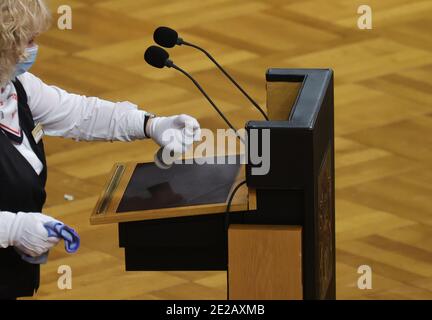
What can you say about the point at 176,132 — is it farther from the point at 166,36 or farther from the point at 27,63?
the point at 27,63

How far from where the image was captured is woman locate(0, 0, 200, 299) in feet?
8.11

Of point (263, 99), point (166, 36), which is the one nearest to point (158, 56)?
point (166, 36)

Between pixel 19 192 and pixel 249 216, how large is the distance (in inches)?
15.3

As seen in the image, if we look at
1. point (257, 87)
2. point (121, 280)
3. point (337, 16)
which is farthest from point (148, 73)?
point (121, 280)

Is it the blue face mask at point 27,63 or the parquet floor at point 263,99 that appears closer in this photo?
the blue face mask at point 27,63

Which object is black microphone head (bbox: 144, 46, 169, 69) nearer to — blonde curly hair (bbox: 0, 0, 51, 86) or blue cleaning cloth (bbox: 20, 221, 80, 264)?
blonde curly hair (bbox: 0, 0, 51, 86)

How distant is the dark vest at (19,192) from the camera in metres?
2.54

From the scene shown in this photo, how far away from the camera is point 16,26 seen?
245 cm

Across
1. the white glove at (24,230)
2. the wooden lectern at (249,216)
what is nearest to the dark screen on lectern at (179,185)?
the wooden lectern at (249,216)

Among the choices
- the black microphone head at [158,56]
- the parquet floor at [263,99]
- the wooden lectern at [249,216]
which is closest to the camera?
the wooden lectern at [249,216]

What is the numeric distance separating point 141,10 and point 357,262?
170 centimetres

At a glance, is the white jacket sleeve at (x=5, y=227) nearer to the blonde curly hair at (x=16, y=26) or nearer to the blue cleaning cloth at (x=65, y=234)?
the blue cleaning cloth at (x=65, y=234)

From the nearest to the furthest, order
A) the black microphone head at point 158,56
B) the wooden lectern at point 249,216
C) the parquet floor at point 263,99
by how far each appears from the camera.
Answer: the wooden lectern at point 249,216, the black microphone head at point 158,56, the parquet floor at point 263,99

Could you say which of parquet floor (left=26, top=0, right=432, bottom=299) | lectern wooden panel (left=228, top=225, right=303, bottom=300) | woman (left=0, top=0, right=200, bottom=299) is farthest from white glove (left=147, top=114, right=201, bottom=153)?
parquet floor (left=26, top=0, right=432, bottom=299)
